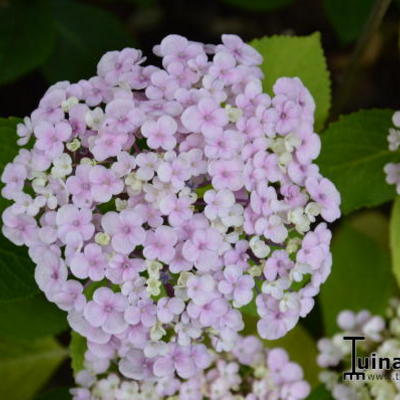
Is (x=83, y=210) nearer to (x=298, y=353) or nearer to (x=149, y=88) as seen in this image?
(x=149, y=88)

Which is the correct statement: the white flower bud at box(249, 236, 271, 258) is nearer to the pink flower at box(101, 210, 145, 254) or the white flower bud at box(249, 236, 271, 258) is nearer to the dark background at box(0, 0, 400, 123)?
the pink flower at box(101, 210, 145, 254)

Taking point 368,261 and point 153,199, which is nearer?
point 153,199

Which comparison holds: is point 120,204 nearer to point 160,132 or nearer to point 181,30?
point 160,132

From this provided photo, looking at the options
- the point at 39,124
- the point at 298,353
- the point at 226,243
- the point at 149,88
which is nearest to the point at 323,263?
the point at 226,243

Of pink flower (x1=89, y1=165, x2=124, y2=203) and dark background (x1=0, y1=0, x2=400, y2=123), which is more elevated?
pink flower (x1=89, y1=165, x2=124, y2=203)

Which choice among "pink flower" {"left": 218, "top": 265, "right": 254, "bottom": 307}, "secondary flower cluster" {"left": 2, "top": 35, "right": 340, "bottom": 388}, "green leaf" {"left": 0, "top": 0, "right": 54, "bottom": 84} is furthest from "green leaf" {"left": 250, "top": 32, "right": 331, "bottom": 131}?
"green leaf" {"left": 0, "top": 0, "right": 54, "bottom": 84}

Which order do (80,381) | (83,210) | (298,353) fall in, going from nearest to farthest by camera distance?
(83,210), (80,381), (298,353)
